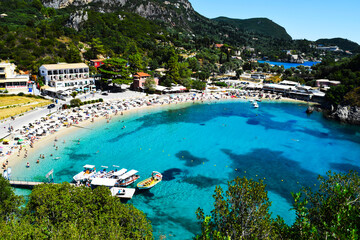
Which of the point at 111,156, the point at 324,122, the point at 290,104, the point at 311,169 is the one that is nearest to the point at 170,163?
the point at 111,156

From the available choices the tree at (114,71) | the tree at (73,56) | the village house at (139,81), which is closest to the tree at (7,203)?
the tree at (114,71)

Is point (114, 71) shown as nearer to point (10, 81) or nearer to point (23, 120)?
point (10, 81)

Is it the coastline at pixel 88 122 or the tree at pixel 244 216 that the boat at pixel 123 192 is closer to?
the tree at pixel 244 216

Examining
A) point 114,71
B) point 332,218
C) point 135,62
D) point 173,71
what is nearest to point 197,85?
point 173,71

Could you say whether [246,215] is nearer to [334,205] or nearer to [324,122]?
[334,205]

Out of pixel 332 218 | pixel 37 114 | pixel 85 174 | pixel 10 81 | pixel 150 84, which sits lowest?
pixel 85 174
